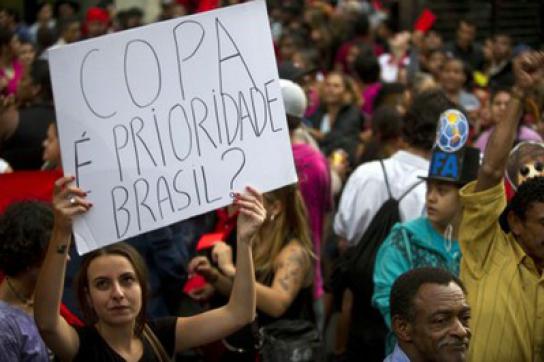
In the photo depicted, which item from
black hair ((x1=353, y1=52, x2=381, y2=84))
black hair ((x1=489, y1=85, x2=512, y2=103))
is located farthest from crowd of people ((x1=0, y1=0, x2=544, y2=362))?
black hair ((x1=353, y1=52, x2=381, y2=84))

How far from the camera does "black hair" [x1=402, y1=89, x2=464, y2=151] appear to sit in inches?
231

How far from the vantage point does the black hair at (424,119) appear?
588 centimetres

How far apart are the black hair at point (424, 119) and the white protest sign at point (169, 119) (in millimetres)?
1667

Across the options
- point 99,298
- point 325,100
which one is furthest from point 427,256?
point 325,100

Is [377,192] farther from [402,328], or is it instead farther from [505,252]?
[402,328]

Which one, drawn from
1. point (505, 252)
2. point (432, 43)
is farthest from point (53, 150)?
point (432, 43)

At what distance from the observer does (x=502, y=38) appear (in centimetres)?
1414

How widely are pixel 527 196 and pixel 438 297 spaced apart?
2.08 feet

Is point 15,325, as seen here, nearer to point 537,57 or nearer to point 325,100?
point 537,57

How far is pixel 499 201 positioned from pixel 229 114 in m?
1.06

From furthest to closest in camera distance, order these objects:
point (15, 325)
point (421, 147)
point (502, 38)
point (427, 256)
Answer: point (502, 38) < point (421, 147) < point (427, 256) < point (15, 325)

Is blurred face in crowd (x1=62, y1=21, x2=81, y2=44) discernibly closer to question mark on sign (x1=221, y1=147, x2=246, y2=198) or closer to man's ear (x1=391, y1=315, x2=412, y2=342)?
question mark on sign (x1=221, y1=147, x2=246, y2=198)

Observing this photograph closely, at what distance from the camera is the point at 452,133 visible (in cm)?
500

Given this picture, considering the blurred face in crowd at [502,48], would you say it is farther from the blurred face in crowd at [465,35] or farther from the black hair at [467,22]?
the black hair at [467,22]
